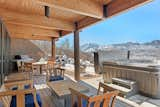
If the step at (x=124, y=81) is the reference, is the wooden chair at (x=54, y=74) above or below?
above

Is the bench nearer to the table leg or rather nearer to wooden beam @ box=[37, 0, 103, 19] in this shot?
the table leg

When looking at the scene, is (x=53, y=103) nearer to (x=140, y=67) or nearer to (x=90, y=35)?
(x=140, y=67)

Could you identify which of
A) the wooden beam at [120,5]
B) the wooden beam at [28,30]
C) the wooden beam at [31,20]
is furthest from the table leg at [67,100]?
the wooden beam at [28,30]

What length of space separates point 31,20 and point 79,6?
1939 millimetres

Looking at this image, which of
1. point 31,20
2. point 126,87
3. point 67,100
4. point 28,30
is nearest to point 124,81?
point 126,87

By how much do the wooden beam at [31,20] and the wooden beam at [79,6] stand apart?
1743mm

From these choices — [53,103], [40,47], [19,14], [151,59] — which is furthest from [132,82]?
[40,47]

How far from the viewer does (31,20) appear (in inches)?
159

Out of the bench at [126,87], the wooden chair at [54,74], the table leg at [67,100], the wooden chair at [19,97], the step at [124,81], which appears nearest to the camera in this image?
the wooden chair at [19,97]

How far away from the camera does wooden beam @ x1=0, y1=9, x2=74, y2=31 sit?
365cm

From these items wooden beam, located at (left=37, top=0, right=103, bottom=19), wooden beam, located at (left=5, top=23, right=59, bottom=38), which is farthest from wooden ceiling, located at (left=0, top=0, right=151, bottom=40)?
wooden beam, located at (left=5, top=23, right=59, bottom=38)

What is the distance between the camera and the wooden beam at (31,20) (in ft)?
12.0

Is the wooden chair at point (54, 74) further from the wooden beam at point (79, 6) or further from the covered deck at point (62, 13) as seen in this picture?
the wooden beam at point (79, 6)

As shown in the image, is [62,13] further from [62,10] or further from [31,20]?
[31,20]
